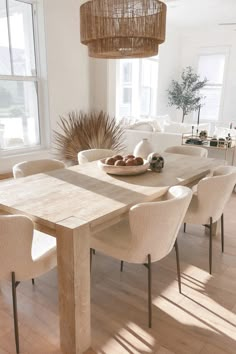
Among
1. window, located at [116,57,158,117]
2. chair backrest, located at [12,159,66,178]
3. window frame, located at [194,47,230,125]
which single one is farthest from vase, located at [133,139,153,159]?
window frame, located at [194,47,230,125]

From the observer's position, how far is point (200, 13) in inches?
267

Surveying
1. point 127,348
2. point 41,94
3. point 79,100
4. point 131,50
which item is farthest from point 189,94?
point 127,348

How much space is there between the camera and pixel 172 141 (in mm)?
4906

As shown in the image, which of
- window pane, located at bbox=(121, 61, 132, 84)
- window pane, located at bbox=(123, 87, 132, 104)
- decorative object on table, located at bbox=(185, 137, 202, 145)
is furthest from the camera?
window pane, located at bbox=(123, 87, 132, 104)

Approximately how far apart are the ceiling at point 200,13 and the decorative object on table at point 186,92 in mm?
1210

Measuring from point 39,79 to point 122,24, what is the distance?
2.57 metres

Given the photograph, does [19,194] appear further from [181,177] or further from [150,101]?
[150,101]

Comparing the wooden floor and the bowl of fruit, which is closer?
the wooden floor

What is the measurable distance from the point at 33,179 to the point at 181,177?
1086 millimetres

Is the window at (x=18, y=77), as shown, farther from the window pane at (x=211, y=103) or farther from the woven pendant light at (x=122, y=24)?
the window pane at (x=211, y=103)

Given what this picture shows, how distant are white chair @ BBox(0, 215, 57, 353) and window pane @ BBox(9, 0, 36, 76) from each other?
314cm

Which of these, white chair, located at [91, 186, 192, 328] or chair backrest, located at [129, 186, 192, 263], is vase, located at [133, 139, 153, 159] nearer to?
white chair, located at [91, 186, 192, 328]

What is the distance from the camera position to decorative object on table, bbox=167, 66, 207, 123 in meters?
8.03

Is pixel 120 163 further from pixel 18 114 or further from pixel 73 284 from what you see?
pixel 18 114
